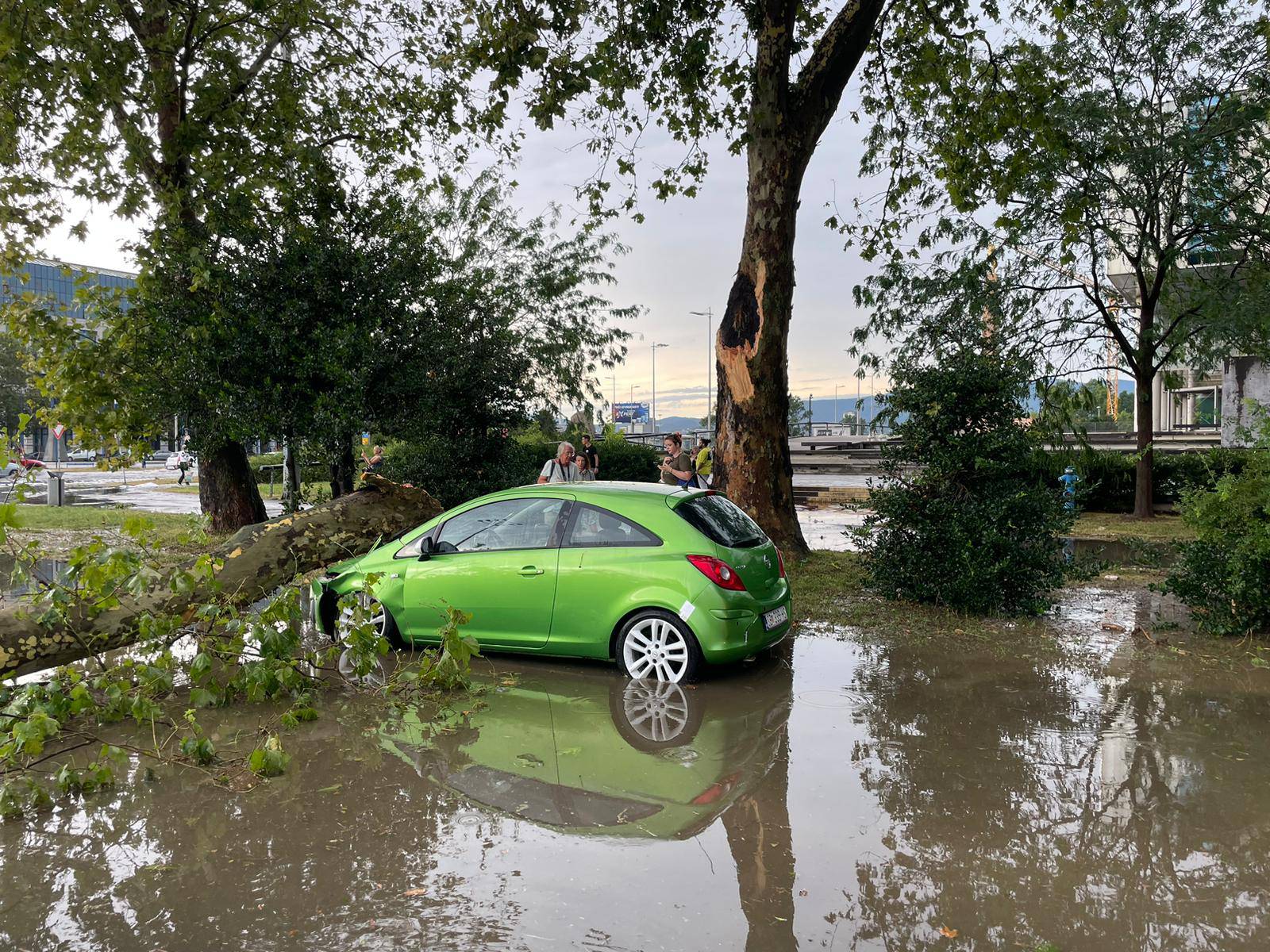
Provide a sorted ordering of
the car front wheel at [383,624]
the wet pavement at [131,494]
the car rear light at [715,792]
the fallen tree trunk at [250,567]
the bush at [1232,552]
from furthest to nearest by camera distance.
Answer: the wet pavement at [131,494]
the bush at [1232,552]
the car front wheel at [383,624]
the fallen tree trunk at [250,567]
the car rear light at [715,792]

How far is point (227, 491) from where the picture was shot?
15.8 meters

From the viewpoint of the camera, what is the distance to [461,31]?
14789mm

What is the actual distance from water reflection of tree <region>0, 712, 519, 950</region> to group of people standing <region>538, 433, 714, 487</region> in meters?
4.13

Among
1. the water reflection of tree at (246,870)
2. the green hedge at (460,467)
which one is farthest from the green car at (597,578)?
the green hedge at (460,467)

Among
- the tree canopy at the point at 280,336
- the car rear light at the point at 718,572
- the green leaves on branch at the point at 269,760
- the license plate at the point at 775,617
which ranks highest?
the tree canopy at the point at 280,336

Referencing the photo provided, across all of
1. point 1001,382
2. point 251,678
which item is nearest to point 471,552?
point 251,678

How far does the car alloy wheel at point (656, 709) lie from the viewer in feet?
18.6

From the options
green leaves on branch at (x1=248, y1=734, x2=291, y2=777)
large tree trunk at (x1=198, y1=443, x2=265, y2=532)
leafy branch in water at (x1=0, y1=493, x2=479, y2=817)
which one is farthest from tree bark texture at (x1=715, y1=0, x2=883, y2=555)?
large tree trunk at (x1=198, y1=443, x2=265, y2=532)

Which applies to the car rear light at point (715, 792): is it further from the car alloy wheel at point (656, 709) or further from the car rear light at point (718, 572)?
the car rear light at point (718, 572)

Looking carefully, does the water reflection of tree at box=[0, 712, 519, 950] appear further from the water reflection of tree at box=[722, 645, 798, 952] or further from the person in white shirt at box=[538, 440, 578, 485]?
the person in white shirt at box=[538, 440, 578, 485]

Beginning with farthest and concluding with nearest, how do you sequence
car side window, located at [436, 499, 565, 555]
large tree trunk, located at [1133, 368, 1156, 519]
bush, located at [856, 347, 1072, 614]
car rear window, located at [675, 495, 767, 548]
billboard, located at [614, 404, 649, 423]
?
1. billboard, located at [614, 404, 649, 423]
2. large tree trunk, located at [1133, 368, 1156, 519]
3. bush, located at [856, 347, 1072, 614]
4. car side window, located at [436, 499, 565, 555]
5. car rear window, located at [675, 495, 767, 548]

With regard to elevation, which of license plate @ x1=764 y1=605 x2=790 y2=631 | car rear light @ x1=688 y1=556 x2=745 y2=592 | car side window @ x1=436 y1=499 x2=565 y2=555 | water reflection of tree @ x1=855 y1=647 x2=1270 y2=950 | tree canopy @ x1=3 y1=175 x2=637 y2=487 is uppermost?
tree canopy @ x1=3 y1=175 x2=637 y2=487

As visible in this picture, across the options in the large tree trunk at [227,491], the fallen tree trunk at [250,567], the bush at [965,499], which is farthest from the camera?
the large tree trunk at [227,491]

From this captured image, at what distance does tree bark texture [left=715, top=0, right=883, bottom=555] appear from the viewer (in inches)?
468
